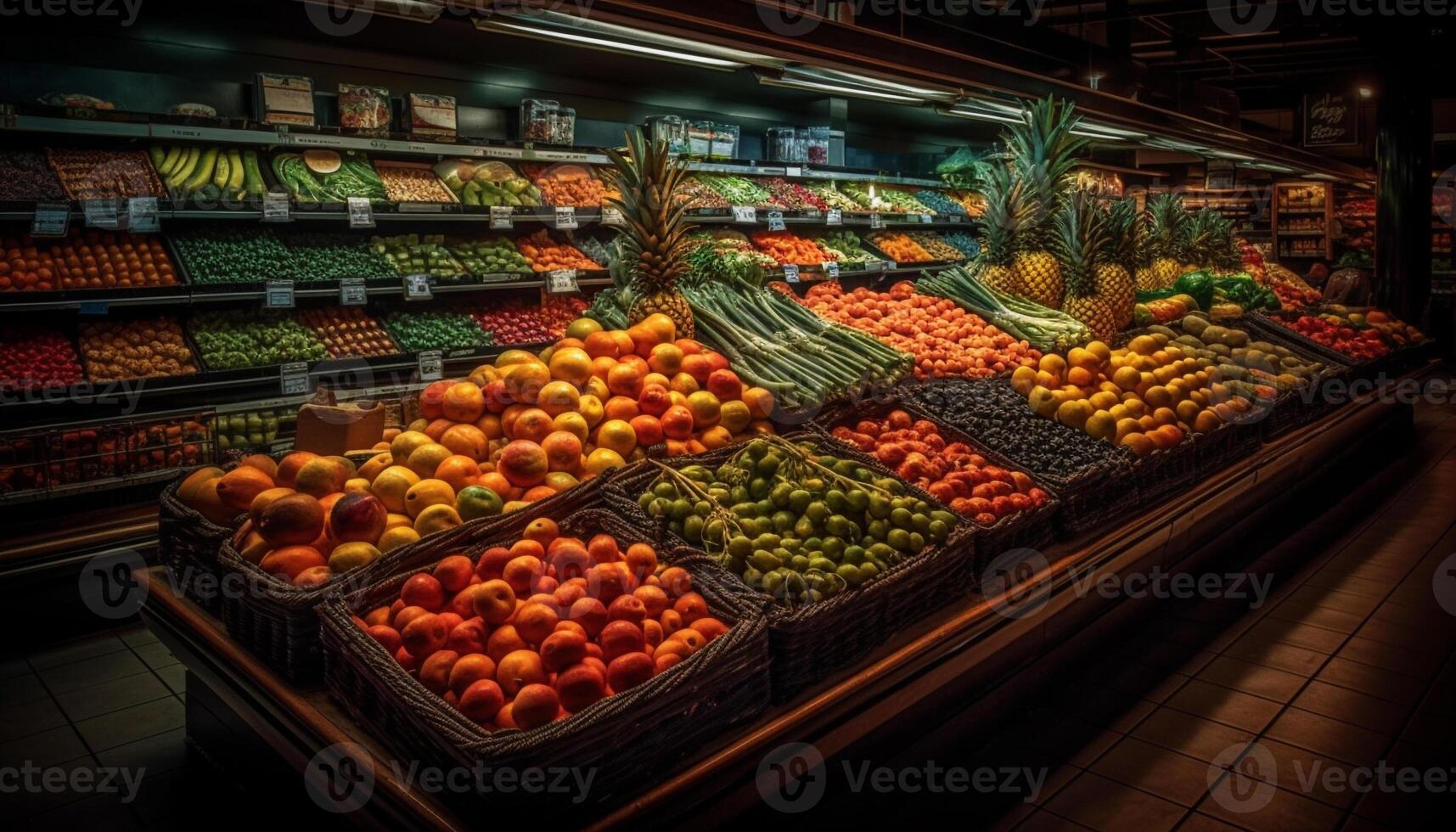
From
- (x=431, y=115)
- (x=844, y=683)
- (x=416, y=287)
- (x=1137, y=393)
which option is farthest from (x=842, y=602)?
(x=431, y=115)

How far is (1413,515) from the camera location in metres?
5.13

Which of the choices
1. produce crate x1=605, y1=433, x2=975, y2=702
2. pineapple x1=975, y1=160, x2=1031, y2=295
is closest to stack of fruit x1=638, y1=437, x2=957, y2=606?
produce crate x1=605, y1=433, x2=975, y2=702

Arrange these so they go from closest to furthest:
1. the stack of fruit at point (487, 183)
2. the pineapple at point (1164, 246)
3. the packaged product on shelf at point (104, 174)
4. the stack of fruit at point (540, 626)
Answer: the stack of fruit at point (540, 626)
the packaged product on shelf at point (104, 174)
the stack of fruit at point (487, 183)
the pineapple at point (1164, 246)

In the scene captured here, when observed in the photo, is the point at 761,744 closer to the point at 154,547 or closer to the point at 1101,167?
Result: the point at 154,547

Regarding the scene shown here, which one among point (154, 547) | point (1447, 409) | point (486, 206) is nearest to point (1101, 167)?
point (1447, 409)

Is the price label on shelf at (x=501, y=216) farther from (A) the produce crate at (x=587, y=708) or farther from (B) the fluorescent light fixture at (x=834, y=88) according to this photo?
(A) the produce crate at (x=587, y=708)

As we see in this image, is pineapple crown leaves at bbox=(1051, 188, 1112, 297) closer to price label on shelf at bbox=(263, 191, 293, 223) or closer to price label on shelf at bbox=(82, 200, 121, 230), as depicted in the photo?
price label on shelf at bbox=(263, 191, 293, 223)

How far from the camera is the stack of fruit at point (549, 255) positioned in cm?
582

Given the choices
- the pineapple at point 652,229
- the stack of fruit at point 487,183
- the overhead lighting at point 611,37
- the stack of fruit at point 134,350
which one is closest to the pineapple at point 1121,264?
the overhead lighting at point 611,37

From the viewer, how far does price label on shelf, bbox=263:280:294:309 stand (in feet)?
14.4

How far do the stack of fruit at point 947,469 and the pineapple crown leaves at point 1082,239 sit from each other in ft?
7.57

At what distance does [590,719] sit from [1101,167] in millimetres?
11490

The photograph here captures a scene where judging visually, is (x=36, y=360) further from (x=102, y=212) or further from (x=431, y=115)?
(x=431, y=115)

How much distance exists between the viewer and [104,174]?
432cm
